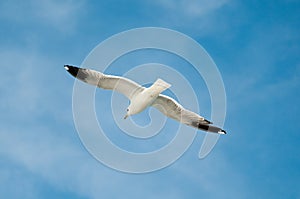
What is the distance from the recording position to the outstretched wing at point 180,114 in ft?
67.4

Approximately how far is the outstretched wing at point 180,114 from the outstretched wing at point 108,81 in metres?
1.11

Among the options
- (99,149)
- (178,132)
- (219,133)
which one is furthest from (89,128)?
(219,133)

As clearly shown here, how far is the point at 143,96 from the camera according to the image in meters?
19.6

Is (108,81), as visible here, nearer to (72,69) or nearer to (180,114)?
(72,69)

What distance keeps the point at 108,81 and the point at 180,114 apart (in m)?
3.29

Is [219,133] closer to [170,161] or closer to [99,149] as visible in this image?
[170,161]

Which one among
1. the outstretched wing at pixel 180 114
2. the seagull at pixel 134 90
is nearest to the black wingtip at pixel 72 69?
the seagull at pixel 134 90

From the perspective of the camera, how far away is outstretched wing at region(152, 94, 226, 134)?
2055 centimetres

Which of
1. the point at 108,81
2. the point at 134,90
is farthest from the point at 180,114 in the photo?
the point at 108,81

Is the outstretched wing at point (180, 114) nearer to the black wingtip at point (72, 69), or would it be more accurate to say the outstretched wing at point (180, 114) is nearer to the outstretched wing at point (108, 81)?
the outstretched wing at point (108, 81)

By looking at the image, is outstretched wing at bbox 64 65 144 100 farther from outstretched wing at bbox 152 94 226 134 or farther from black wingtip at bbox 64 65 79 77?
outstretched wing at bbox 152 94 226 134

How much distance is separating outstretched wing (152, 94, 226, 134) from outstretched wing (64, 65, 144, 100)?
1.11m

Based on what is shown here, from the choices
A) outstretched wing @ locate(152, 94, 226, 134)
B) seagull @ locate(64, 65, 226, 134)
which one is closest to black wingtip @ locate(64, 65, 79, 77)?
seagull @ locate(64, 65, 226, 134)

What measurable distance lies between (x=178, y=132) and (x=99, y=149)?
331cm
